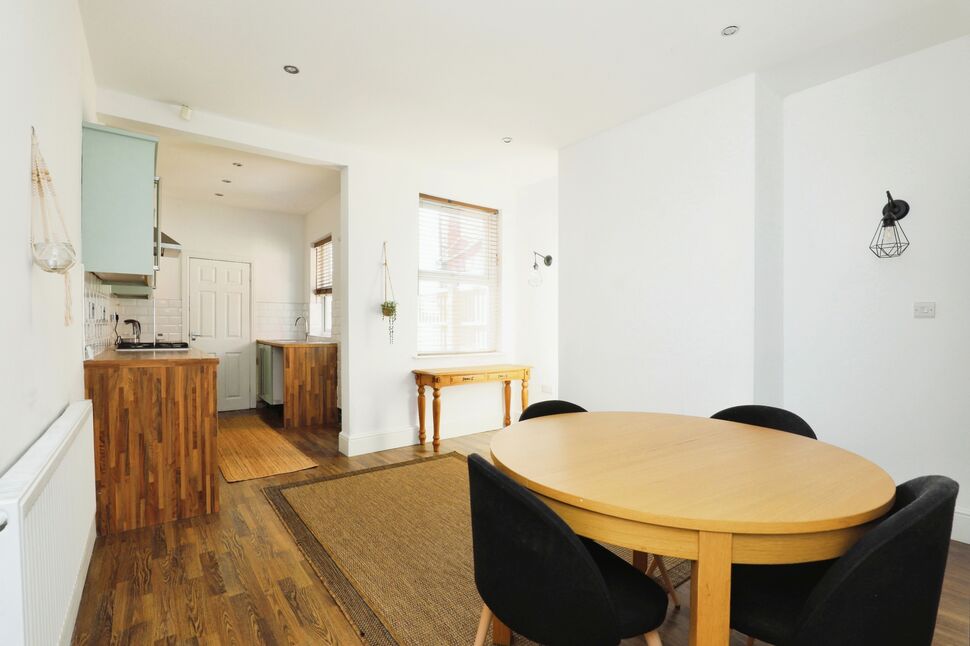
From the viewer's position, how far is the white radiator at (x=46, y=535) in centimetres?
101

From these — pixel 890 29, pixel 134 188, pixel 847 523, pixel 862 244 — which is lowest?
pixel 847 523

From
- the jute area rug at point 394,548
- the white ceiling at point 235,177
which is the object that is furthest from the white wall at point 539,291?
the white ceiling at point 235,177

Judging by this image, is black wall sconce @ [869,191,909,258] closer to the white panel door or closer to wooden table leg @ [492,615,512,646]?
wooden table leg @ [492,615,512,646]

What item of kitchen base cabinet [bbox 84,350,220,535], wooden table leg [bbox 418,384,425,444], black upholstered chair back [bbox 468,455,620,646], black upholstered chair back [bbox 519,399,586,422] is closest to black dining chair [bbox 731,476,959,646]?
black upholstered chair back [bbox 468,455,620,646]

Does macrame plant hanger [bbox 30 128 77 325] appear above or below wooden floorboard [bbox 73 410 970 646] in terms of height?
above

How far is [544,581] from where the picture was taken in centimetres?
115

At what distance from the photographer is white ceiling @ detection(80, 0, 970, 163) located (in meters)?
2.32

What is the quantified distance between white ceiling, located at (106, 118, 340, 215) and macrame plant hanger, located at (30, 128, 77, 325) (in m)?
2.00

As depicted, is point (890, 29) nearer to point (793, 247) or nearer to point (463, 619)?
point (793, 247)

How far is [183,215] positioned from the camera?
5.86 m

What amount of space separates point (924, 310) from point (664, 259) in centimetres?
142

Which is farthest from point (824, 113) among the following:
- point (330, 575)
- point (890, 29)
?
point (330, 575)

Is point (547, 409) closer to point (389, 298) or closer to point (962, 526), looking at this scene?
point (962, 526)

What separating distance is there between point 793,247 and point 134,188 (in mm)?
4074
